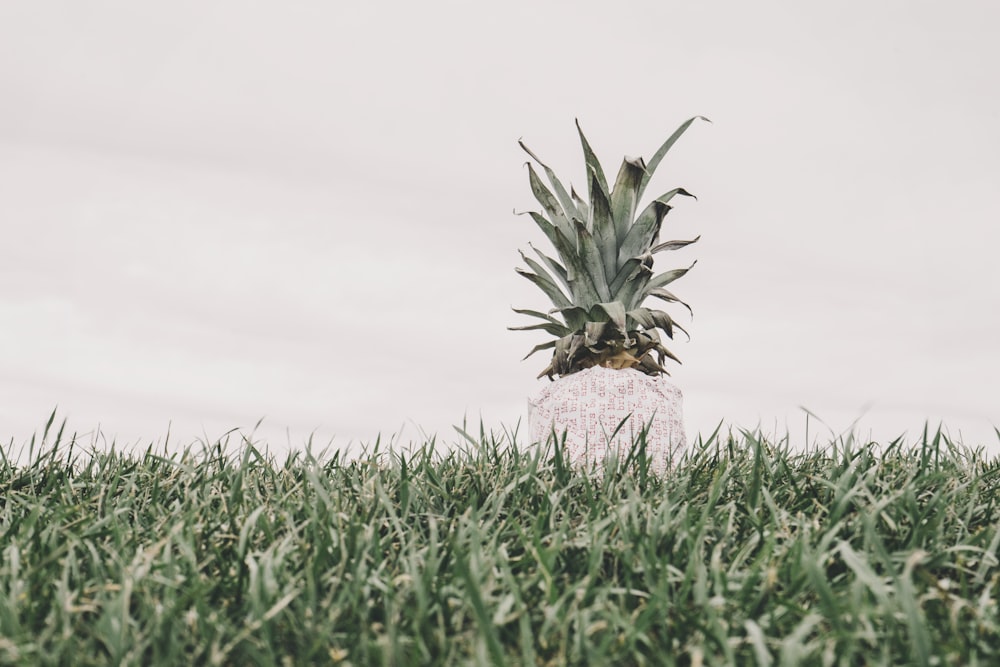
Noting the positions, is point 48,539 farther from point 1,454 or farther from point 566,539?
point 566,539

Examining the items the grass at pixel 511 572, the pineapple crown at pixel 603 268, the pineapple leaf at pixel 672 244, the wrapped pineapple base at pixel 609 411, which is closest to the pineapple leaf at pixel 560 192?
the pineapple crown at pixel 603 268

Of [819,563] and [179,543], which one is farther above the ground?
[819,563]

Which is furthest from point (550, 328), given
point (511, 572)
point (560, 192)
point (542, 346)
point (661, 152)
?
point (511, 572)

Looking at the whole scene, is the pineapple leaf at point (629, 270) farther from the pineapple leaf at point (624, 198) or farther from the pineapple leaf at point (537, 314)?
the pineapple leaf at point (537, 314)

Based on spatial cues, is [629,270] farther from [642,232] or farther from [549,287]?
[549,287]

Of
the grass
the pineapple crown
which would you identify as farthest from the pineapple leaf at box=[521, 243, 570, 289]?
the grass

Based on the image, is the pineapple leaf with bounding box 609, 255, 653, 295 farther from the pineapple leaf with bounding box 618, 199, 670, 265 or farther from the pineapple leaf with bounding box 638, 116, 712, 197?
the pineapple leaf with bounding box 638, 116, 712, 197

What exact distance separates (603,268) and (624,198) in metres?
0.56

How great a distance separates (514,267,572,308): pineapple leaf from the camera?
6.71 m

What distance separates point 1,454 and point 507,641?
386cm

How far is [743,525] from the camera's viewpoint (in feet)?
14.0

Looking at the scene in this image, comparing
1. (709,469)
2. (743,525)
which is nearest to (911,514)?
(743,525)

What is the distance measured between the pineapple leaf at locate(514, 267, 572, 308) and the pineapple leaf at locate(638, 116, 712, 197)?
3.15 ft

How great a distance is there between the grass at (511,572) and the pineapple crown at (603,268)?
1544mm
